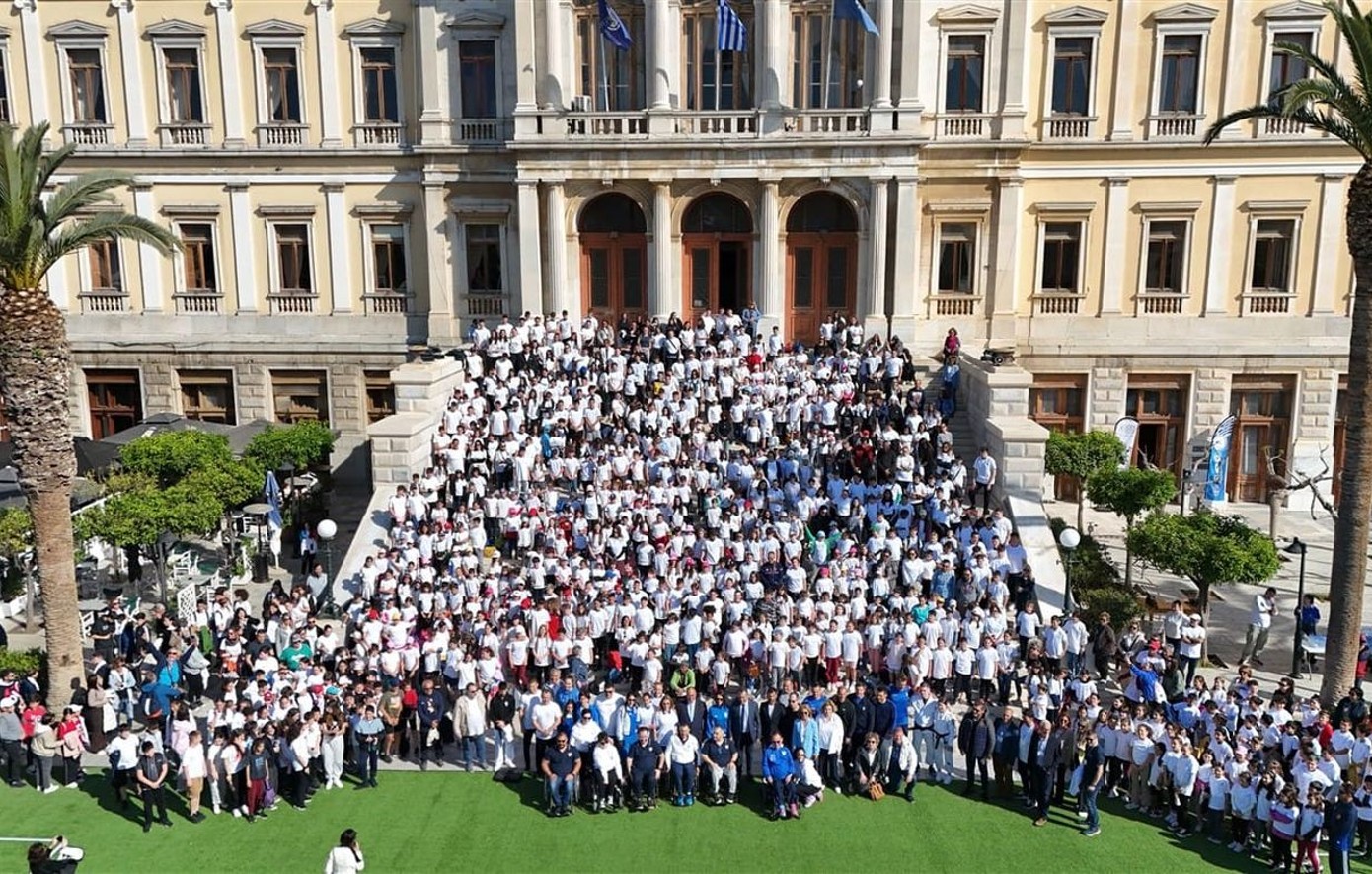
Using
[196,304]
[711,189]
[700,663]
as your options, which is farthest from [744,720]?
[196,304]

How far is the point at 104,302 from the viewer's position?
1457 inches

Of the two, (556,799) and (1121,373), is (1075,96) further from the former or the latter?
(556,799)

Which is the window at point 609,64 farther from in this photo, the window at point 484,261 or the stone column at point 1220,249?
the stone column at point 1220,249

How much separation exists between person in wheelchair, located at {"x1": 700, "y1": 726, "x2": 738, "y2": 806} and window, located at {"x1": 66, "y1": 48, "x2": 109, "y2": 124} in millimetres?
30190

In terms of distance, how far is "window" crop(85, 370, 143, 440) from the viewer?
1469 inches

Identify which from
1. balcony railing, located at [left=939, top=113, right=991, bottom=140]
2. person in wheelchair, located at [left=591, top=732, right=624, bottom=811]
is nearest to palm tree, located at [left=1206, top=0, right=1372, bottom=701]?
person in wheelchair, located at [left=591, top=732, right=624, bottom=811]

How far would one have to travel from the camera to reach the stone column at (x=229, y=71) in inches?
1377

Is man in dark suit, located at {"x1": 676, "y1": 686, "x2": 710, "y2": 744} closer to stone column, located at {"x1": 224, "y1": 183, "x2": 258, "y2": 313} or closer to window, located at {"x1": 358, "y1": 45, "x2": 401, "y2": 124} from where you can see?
window, located at {"x1": 358, "y1": 45, "x2": 401, "y2": 124}

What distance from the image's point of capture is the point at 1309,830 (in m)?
14.6

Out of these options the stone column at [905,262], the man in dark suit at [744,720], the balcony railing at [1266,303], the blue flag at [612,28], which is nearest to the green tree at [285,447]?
the blue flag at [612,28]

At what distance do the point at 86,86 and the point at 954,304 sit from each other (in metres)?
27.5

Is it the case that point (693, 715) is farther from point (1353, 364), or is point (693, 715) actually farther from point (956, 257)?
point (956, 257)

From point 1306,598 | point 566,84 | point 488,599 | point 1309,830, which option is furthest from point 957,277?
point 1309,830

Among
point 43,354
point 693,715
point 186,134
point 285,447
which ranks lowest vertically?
point 693,715
